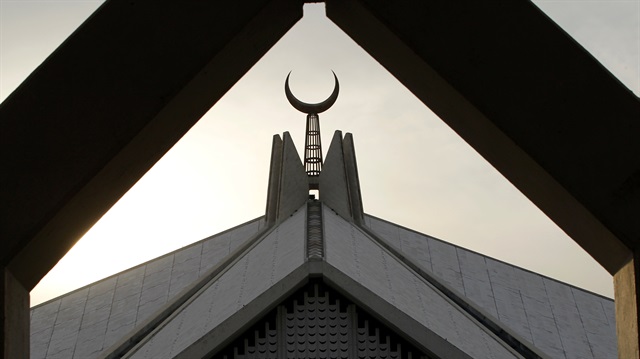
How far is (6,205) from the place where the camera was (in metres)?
2.59

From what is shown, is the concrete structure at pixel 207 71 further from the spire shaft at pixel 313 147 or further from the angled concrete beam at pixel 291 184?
the spire shaft at pixel 313 147

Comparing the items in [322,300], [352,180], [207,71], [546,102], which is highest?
[352,180]

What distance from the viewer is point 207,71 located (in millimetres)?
2793

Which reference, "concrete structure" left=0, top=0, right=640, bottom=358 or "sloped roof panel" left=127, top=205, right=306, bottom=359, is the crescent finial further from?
"concrete structure" left=0, top=0, right=640, bottom=358

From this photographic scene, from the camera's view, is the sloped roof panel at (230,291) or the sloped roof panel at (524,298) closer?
the sloped roof panel at (230,291)

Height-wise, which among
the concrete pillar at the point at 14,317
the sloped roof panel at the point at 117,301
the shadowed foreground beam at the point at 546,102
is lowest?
the concrete pillar at the point at 14,317

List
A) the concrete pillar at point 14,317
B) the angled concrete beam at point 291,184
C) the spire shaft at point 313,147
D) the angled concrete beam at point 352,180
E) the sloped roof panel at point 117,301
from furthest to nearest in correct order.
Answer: the spire shaft at point 313,147, the angled concrete beam at point 352,180, the sloped roof panel at point 117,301, the angled concrete beam at point 291,184, the concrete pillar at point 14,317

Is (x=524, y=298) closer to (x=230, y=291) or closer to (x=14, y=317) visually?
(x=230, y=291)

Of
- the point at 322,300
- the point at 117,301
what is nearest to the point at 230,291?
the point at 322,300

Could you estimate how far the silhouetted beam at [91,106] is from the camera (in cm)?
260

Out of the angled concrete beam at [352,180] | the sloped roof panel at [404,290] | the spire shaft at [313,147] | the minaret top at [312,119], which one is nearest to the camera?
the sloped roof panel at [404,290]

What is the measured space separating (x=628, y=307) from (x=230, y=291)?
7049 mm

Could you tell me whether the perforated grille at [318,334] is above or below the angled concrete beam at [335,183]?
below

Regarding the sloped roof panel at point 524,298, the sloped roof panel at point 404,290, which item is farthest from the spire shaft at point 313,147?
the sloped roof panel at point 404,290
